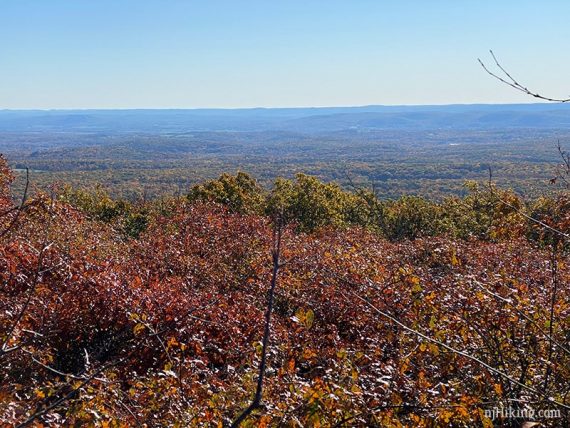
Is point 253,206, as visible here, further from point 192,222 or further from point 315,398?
point 315,398

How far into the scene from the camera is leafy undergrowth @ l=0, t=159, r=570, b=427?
14.7ft

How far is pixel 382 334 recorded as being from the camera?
24.8 feet

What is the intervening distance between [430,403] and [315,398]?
4.33ft

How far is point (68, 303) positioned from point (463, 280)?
588 centimetres

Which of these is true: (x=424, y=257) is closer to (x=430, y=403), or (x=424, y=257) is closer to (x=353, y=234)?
(x=353, y=234)

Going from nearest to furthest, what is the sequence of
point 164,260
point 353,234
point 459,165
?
point 164,260
point 353,234
point 459,165

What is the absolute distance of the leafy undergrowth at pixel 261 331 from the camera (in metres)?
4.47

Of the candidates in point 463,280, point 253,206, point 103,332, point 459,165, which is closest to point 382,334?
point 463,280

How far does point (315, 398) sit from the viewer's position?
405cm

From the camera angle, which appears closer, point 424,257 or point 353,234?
point 424,257

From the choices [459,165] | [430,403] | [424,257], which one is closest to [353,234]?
[424,257]

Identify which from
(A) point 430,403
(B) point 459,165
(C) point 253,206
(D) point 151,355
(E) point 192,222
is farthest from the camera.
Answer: (B) point 459,165

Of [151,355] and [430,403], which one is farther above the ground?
[430,403]

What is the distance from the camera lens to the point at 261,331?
26.2ft
